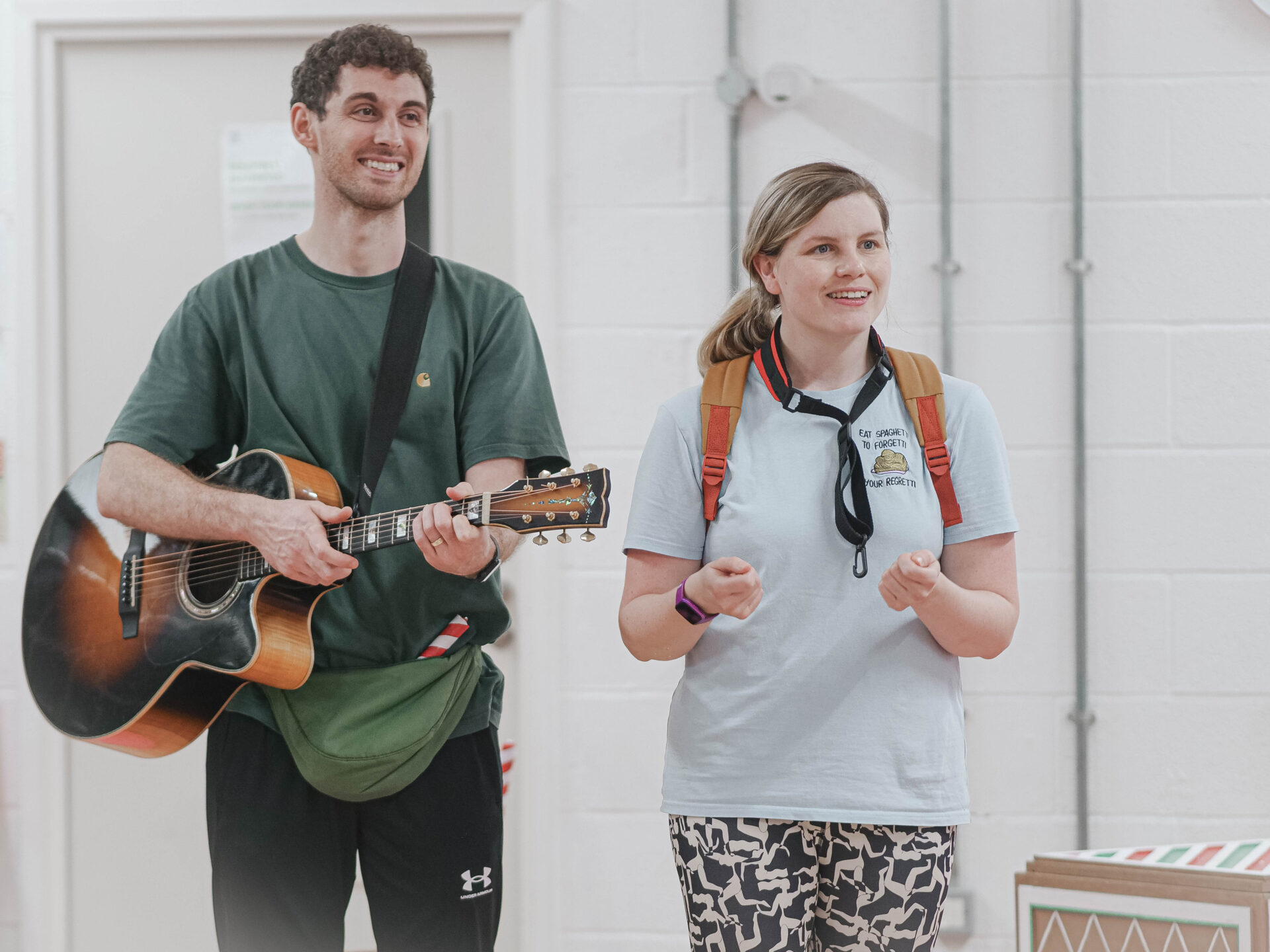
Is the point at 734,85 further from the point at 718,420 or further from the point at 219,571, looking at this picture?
the point at 219,571

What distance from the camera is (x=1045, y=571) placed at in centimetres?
202

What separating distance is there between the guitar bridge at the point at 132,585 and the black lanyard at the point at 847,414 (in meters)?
0.93

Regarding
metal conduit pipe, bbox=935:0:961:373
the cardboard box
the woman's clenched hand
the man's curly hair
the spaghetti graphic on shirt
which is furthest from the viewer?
metal conduit pipe, bbox=935:0:961:373

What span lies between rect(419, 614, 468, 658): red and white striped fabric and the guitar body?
16cm

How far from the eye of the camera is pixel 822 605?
1304 mm

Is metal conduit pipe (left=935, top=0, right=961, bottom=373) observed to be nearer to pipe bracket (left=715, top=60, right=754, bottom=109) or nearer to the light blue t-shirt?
pipe bracket (left=715, top=60, right=754, bottom=109)

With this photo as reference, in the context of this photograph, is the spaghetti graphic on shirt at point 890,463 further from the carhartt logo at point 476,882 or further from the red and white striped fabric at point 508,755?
the red and white striped fabric at point 508,755

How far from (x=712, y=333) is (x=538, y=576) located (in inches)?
28.9

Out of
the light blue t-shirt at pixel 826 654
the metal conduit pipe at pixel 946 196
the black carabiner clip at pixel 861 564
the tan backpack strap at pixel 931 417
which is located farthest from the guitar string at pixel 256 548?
the metal conduit pipe at pixel 946 196

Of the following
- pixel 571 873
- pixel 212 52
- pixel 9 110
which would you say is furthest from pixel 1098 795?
pixel 9 110

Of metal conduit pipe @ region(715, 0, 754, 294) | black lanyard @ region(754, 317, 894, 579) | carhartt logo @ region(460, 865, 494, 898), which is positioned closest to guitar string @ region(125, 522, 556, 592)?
carhartt logo @ region(460, 865, 494, 898)

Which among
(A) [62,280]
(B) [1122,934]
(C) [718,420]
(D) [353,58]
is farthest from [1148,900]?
(A) [62,280]

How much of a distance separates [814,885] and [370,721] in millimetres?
627

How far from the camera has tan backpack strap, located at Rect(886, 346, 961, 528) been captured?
51.8 inches
